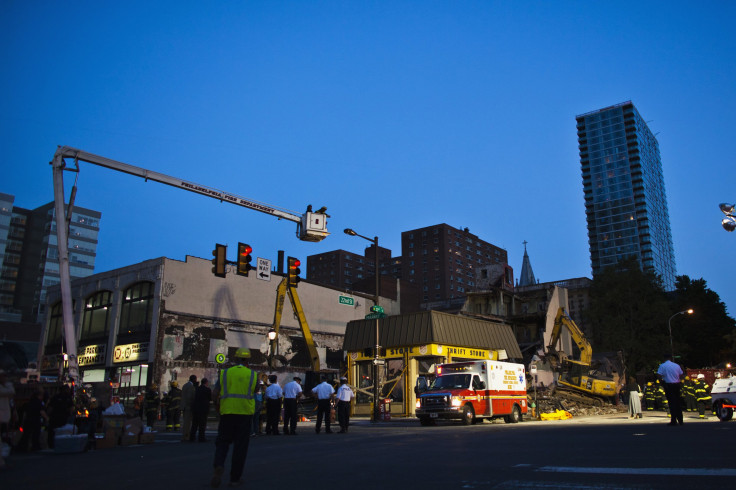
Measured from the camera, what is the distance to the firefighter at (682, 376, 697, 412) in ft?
92.9

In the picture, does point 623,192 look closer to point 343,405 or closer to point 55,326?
point 55,326

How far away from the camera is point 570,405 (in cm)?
3152

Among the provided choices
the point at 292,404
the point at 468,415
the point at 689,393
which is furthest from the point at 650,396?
the point at 292,404

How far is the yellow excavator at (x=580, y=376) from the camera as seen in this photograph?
3416 centimetres

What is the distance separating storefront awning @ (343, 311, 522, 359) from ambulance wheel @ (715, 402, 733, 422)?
53.2 feet

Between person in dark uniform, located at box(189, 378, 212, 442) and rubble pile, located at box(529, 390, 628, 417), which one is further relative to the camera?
rubble pile, located at box(529, 390, 628, 417)

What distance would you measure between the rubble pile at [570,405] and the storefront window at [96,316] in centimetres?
3060

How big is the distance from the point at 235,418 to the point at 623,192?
172m

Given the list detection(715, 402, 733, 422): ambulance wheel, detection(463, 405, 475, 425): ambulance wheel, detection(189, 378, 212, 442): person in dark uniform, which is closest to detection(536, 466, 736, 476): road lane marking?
detection(189, 378, 212, 442): person in dark uniform

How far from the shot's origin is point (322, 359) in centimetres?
4775

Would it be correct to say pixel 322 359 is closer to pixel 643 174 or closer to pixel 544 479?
pixel 544 479

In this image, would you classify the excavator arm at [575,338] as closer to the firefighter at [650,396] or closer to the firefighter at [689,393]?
the firefighter at [650,396]

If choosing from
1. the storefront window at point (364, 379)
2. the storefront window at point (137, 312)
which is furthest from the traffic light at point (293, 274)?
the storefront window at point (137, 312)

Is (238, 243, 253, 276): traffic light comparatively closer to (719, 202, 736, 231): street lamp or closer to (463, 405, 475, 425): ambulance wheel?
(463, 405, 475, 425): ambulance wheel
